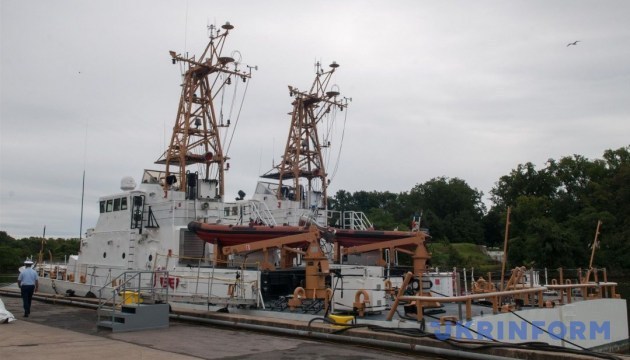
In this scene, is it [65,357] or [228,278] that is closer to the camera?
[65,357]

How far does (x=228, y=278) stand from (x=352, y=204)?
9630 cm

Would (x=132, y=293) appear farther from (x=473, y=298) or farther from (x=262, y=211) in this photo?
(x=262, y=211)

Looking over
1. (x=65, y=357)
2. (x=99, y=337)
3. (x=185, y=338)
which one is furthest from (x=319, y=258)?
(x=65, y=357)

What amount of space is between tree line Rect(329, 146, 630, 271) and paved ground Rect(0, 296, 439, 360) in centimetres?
2057

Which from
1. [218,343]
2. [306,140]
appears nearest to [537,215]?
[306,140]

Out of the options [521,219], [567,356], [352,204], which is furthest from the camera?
[352,204]

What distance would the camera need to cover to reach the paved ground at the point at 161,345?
930 cm

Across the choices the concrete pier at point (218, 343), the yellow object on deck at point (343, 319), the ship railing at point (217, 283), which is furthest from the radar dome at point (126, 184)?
the yellow object on deck at point (343, 319)

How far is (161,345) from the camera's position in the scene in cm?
1044

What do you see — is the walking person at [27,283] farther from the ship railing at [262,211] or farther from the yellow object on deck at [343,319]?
the ship railing at [262,211]

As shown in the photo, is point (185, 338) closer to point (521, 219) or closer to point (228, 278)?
point (228, 278)

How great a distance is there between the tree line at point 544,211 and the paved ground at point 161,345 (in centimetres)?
2057

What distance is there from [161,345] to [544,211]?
63.1m

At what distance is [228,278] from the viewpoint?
16797mm
